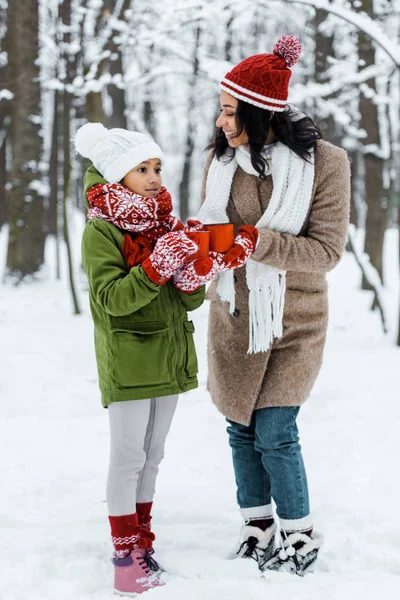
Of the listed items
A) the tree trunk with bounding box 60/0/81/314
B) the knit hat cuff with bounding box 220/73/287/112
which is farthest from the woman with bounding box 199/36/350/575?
the tree trunk with bounding box 60/0/81/314

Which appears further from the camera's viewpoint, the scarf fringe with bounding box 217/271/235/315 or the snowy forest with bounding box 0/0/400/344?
the snowy forest with bounding box 0/0/400/344

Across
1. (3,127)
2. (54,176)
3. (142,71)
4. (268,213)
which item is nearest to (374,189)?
(142,71)

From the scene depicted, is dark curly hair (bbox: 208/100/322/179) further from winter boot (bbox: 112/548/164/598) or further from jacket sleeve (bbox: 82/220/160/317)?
winter boot (bbox: 112/548/164/598)

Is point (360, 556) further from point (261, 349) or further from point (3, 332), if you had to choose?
point (3, 332)

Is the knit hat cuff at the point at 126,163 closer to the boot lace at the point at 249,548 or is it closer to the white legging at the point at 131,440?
the white legging at the point at 131,440

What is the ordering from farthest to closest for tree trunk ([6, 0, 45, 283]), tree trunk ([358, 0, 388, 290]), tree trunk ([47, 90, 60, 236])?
1. tree trunk ([47, 90, 60, 236])
2. tree trunk ([358, 0, 388, 290])
3. tree trunk ([6, 0, 45, 283])

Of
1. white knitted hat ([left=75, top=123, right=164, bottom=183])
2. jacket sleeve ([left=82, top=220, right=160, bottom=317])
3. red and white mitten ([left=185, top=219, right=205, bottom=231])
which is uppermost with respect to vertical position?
white knitted hat ([left=75, top=123, right=164, bottom=183])

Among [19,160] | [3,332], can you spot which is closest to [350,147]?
[19,160]

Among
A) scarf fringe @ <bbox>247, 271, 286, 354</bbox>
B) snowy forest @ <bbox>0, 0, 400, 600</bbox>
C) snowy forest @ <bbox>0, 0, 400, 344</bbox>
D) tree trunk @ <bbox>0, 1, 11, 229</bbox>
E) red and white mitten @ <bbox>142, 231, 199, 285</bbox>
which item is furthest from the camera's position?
tree trunk @ <bbox>0, 1, 11, 229</bbox>

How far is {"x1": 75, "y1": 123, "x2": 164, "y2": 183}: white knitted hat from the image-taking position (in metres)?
2.39

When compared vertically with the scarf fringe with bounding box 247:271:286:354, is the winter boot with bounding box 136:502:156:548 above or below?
below

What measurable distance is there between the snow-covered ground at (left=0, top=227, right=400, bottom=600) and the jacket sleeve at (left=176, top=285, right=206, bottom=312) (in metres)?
1.06

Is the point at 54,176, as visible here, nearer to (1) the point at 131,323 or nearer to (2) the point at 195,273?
(1) the point at 131,323

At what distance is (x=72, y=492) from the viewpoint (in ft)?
11.3
